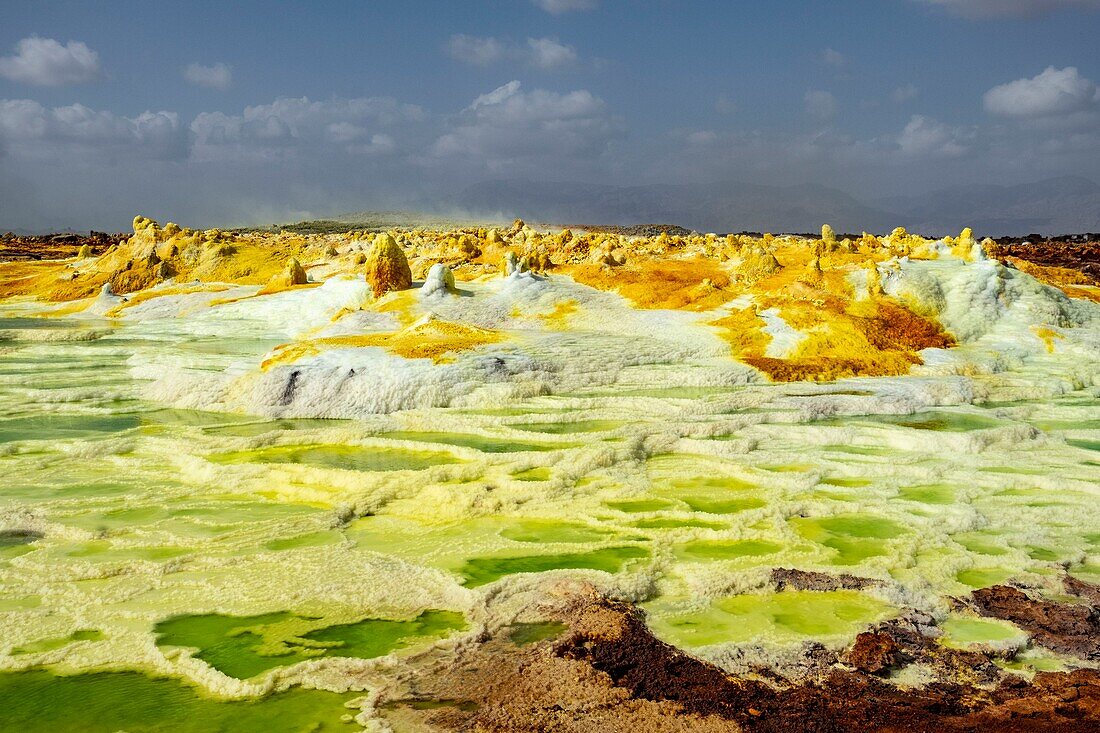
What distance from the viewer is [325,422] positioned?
738 inches

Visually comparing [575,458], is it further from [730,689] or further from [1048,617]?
[1048,617]

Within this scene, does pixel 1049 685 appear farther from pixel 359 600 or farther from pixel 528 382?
pixel 528 382

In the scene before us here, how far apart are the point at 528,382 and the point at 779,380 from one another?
7.29m

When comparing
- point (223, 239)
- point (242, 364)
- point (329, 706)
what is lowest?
point (329, 706)

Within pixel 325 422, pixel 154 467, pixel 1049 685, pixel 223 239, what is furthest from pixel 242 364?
pixel 223 239

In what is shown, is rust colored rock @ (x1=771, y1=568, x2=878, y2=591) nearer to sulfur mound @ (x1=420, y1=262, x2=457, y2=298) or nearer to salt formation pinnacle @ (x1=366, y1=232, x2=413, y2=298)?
sulfur mound @ (x1=420, y1=262, x2=457, y2=298)

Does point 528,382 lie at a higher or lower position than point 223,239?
lower

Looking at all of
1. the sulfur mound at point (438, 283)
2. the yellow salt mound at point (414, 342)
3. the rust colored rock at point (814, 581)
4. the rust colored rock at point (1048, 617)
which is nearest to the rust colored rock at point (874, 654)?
the rust colored rock at point (814, 581)

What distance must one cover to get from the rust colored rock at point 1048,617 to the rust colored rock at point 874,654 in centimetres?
164

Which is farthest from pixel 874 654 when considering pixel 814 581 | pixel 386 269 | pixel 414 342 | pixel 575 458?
pixel 386 269

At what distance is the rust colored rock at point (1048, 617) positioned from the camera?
7922 mm

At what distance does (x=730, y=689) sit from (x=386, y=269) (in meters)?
26.3

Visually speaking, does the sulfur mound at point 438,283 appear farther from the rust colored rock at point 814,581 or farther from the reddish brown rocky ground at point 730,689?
the reddish brown rocky ground at point 730,689

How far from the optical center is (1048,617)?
336 inches
